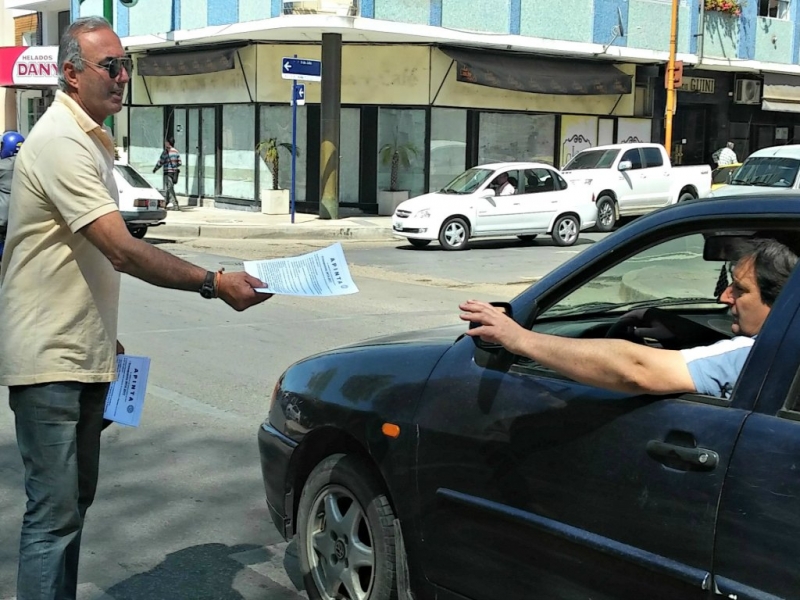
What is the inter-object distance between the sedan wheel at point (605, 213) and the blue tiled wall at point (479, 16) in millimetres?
5500

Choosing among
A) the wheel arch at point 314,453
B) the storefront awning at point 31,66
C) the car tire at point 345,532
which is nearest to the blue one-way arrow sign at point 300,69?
the storefront awning at point 31,66

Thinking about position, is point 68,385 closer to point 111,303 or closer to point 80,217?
point 111,303

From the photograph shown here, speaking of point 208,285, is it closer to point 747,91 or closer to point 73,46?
point 73,46

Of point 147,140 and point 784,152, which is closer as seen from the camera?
point 784,152

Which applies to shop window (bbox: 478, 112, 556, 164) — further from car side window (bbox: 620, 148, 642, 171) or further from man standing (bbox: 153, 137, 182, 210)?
man standing (bbox: 153, 137, 182, 210)

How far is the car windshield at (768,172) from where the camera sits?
15.3 m

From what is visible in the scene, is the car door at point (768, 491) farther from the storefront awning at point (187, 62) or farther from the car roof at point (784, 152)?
the storefront awning at point (187, 62)

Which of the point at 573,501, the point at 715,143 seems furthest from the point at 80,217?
the point at 715,143

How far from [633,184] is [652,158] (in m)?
1.14

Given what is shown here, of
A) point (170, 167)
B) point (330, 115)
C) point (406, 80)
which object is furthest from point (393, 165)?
point (170, 167)

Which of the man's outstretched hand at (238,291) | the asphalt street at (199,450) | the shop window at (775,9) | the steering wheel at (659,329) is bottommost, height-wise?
the asphalt street at (199,450)

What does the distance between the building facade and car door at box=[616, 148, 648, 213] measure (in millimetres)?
4232

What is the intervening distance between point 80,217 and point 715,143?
1249 inches

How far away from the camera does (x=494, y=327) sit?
9.89ft
